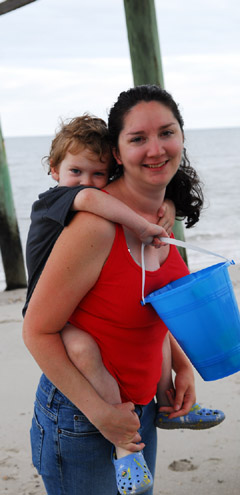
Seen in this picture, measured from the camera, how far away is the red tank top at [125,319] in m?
1.76

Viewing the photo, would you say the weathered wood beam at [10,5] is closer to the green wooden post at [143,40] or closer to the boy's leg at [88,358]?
the green wooden post at [143,40]

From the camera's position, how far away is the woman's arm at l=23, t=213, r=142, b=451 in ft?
5.57

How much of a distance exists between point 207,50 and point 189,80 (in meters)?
3.02

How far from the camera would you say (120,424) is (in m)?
1.79

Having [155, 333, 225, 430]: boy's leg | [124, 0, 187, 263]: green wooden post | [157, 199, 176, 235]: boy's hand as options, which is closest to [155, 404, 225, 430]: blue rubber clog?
[155, 333, 225, 430]: boy's leg

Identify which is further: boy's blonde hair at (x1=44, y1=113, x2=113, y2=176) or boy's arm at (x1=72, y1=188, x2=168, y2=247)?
boy's blonde hair at (x1=44, y1=113, x2=113, y2=176)

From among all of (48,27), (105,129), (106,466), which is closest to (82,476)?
Answer: (106,466)

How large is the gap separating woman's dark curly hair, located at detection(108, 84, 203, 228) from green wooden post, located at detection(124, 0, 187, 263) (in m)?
3.42

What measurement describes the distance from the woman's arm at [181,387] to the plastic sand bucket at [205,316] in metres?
0.20

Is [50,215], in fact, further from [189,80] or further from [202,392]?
[189,80]

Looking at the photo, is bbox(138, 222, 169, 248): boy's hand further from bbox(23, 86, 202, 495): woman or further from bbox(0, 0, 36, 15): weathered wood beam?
bbox(0, 0, 36, 15): weathered wood beam

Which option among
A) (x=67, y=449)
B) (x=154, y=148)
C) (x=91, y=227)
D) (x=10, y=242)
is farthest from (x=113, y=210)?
(x=10, y=242)

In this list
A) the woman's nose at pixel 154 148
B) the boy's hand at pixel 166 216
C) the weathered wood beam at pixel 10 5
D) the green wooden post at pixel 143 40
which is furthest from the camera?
the weathered wood beam at pixel 10 5

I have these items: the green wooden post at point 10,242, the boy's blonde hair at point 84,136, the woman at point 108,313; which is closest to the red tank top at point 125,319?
the woman at point 108,313
